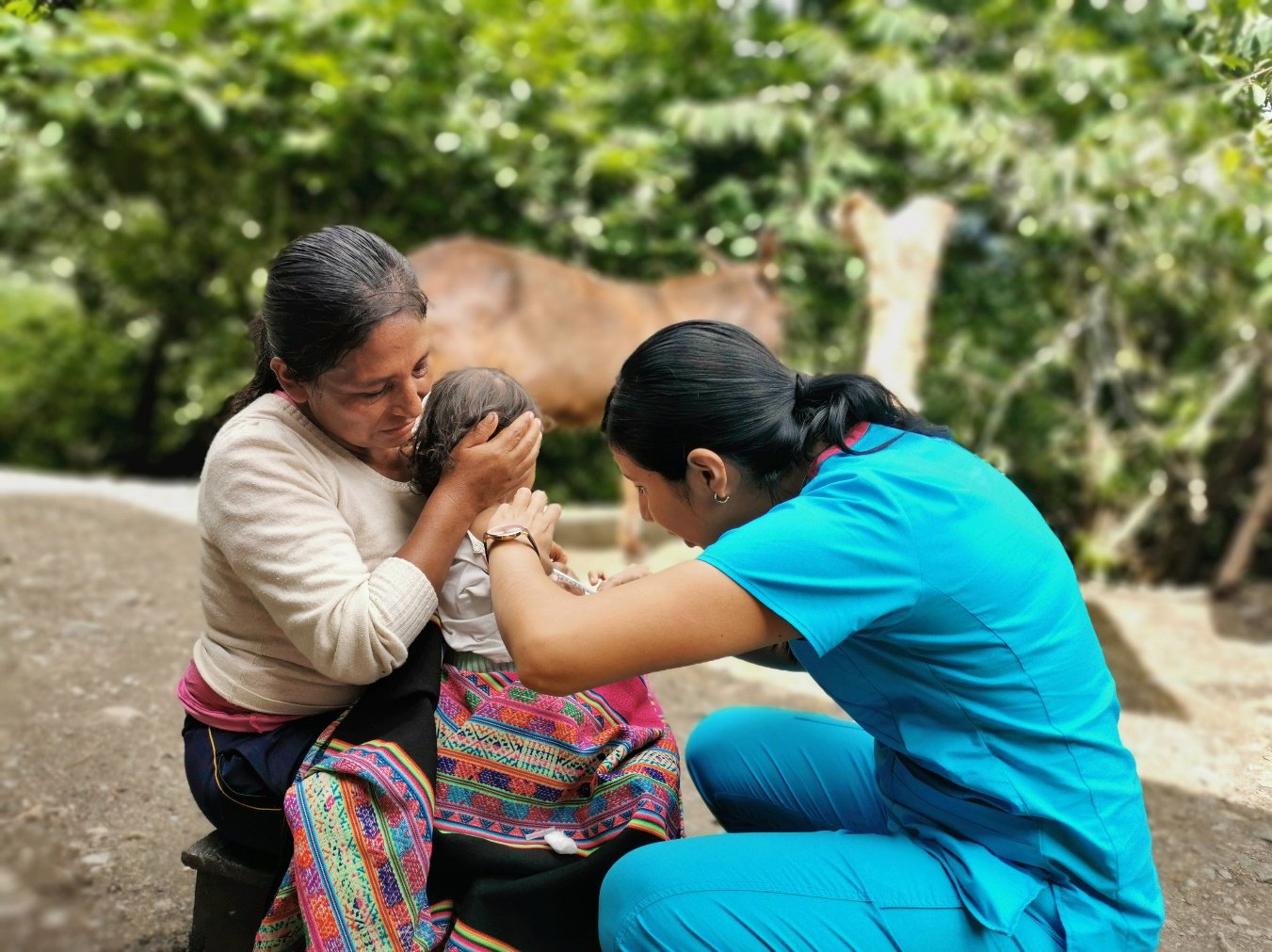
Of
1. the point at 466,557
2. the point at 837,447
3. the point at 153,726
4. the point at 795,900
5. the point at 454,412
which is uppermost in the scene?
the point at 837,447

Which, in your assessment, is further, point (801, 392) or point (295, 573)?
point (801, 392)

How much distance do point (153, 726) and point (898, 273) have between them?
12.7 ft

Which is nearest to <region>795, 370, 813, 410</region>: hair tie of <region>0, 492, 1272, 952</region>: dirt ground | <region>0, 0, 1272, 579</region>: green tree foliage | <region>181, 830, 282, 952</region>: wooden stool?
<region>0, 492, 1272, 952</region>: dirt ground

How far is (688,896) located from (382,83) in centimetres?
593

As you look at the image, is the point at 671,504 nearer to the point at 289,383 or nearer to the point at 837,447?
the point at 837,447

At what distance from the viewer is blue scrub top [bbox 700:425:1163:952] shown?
56.5 inches

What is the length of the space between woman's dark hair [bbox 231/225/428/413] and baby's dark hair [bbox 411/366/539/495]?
18 centimetres

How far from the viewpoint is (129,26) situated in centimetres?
593

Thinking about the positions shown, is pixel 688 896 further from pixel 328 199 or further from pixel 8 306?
pixel 8 306

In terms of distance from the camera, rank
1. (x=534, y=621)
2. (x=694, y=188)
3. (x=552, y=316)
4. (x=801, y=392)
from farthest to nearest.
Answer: (x=694, y=188) → (x=552, y=316) → (x=801, y=392) → (x=534, y=621)

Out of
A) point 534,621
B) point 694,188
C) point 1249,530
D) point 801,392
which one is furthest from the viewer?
point 694,188

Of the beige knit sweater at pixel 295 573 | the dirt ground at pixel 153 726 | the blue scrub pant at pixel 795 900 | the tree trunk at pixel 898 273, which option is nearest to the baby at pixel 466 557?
the beige knit sweater at pixel 295 573

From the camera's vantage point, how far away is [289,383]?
170 centimetres

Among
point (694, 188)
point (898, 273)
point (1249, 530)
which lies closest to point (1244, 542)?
point (1249, 530)
